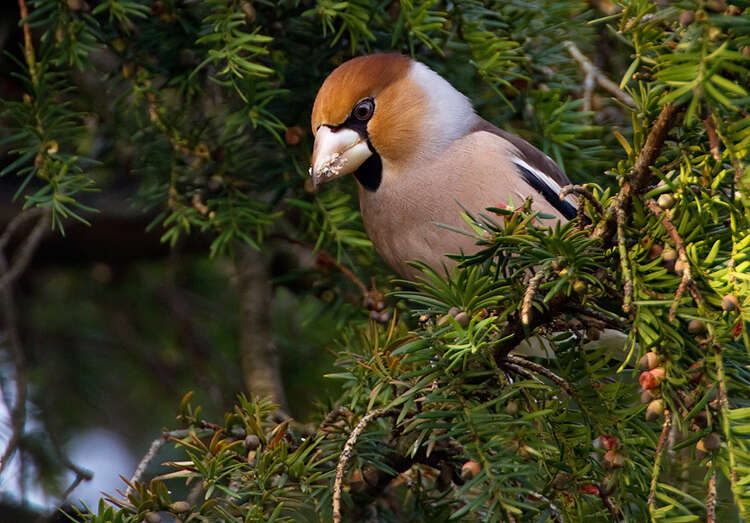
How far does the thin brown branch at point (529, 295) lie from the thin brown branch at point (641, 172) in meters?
0.15

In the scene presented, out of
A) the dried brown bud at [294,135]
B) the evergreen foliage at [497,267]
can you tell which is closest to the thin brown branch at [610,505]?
the evergreen foliage at [497,267]

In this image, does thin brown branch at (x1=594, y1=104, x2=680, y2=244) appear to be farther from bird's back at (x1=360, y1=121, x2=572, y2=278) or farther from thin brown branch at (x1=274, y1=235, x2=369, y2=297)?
thin brown branch at (x1=274, y1=235, x2=369, y2=297)

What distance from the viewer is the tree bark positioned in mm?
3664

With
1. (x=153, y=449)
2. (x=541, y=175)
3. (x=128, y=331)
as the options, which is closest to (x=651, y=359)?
(x=153, y=449)

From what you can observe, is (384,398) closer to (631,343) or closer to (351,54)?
(631,343)

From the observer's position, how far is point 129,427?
15.6 ft

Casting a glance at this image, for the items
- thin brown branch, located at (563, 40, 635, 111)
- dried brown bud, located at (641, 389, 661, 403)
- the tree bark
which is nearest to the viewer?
dried brown bud, located at (641, 389, 661, 403)

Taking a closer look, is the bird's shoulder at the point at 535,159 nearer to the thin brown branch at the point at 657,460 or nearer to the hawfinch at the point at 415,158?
the hawfinch at the point at 415,158

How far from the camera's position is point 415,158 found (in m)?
3.15

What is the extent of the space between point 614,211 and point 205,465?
105cm

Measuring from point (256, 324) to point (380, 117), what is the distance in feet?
3.97

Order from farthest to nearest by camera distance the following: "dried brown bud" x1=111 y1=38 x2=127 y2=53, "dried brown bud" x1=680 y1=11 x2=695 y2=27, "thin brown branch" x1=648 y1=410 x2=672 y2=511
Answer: "dried brown bud" x1=111 y1=38 x2=127 y2=53, "thin brown branch" x1=648 y1=410 x2=672 y2=511, "dried brown bud" x1=680 y1=11 x2=695 y2=27

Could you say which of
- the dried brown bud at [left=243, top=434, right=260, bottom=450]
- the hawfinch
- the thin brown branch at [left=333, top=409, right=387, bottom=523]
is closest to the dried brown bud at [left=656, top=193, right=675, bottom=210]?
the thin brown branch at [left=333, top=409, right=387, bottom=523]

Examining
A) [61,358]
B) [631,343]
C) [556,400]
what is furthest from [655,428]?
[61,358]
